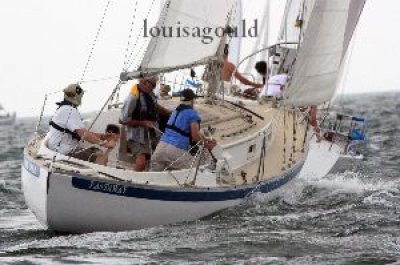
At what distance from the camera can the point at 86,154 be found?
41.1 feet

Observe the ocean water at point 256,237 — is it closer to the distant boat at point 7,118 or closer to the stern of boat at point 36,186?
the stern of boat at point 36,186

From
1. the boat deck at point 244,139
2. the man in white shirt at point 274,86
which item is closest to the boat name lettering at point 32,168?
the boat deck at point 244,139

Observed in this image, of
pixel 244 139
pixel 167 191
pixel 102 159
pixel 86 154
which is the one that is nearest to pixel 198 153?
pixel 167 191

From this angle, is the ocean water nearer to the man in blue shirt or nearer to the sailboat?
the sailboat

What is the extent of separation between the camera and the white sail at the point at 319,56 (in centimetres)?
1543

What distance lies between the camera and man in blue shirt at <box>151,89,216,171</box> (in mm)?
12023

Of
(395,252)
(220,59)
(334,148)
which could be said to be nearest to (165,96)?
(220,59)

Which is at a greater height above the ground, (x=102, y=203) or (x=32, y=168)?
(x=32, y=168)

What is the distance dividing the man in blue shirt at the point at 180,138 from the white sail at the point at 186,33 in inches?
41.6

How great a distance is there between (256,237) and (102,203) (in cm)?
197

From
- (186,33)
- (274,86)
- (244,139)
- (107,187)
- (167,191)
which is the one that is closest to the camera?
(107,187)

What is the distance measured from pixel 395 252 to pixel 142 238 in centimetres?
307

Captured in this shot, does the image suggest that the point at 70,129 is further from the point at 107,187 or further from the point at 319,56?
the point at 319,56

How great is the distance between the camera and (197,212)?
1184 centimetres
